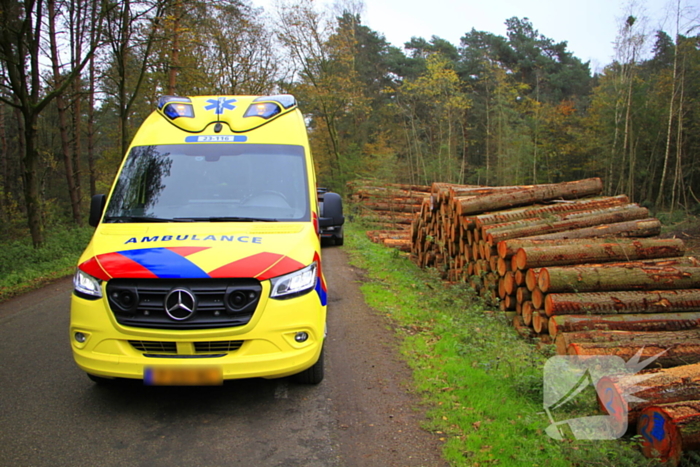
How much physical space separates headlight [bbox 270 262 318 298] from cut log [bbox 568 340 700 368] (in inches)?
111

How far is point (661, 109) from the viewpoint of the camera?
86.6 ft

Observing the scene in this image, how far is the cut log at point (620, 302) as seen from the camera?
590cm

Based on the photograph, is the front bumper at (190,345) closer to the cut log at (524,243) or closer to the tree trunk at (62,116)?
the cut log at (524,243)

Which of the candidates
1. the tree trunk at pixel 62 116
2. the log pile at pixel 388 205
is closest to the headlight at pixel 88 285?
the tree trunk at pixel 62 116

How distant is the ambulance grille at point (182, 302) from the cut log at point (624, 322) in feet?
12.7

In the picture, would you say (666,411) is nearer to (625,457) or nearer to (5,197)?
(625,457)

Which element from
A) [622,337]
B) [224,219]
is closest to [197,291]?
[224,219]

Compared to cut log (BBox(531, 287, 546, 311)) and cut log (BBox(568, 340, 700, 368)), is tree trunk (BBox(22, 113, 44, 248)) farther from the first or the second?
cut log (BBox(568, 340, 700, 368))

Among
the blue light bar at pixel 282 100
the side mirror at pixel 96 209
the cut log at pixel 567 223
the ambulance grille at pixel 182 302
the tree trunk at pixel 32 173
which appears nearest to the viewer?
the ambulance grille at pixel 182 302

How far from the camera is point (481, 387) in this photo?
178 inches

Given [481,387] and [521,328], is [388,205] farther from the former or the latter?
[481,387]

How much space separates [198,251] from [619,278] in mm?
5267

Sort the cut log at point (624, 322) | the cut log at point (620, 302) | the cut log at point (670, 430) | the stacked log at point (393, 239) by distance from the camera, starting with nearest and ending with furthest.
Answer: the cut log at point (670, 430)
the cut log at point (624, 322)
the cut log at point (620, 302)
the stacked log at point (393, 239)

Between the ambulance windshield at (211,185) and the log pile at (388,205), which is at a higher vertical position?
the ambulance windshield at (211,185)
